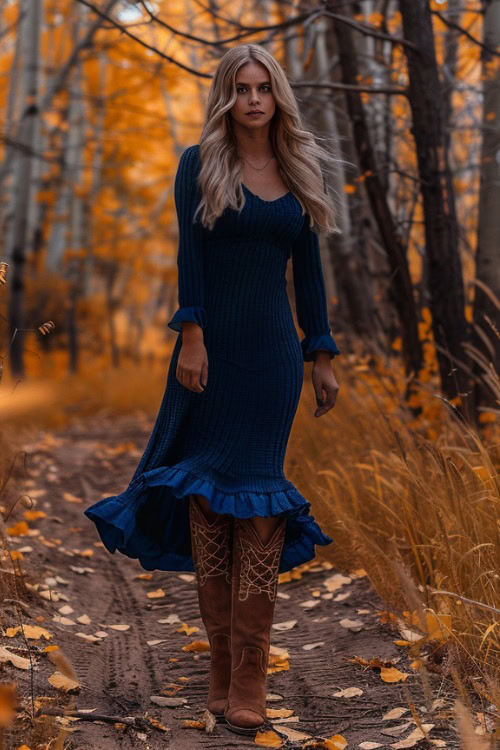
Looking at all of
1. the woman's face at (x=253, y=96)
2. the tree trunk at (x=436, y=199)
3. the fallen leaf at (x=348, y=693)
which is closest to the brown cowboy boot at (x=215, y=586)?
the fallen leaf at (x=348, y=693)

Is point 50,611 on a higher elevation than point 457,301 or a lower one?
lower

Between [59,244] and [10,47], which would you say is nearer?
[59,244]

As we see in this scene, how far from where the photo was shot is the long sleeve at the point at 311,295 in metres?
2.68

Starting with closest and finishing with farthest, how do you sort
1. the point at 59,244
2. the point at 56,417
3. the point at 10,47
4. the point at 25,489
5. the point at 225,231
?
1. the point at 225,231
2. the point at 25,489
3. the point at 56,417
4. the point at 59,244
5. the point at 10,47

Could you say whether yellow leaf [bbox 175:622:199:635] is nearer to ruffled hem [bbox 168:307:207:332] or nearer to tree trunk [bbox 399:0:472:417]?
ruffled hem [bbox 168:307:207:332]

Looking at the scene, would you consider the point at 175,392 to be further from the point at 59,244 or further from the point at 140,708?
the point at 59,244

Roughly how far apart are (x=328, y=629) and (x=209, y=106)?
6.28 ft

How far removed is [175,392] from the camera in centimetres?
253

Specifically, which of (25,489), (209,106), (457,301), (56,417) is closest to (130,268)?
(56,417)

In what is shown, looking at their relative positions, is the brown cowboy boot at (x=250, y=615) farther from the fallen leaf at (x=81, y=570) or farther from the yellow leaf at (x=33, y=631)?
the fallen leaf at (x=81, y=570)

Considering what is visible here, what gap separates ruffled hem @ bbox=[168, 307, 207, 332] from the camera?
2367 mm

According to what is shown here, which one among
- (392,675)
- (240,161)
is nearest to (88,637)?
(392,675)

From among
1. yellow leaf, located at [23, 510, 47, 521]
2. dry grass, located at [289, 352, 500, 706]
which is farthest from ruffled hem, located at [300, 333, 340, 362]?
yellow leaf, located at [23, 510, 47, 521]

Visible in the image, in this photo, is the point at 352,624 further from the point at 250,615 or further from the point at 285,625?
the point at 250,615
